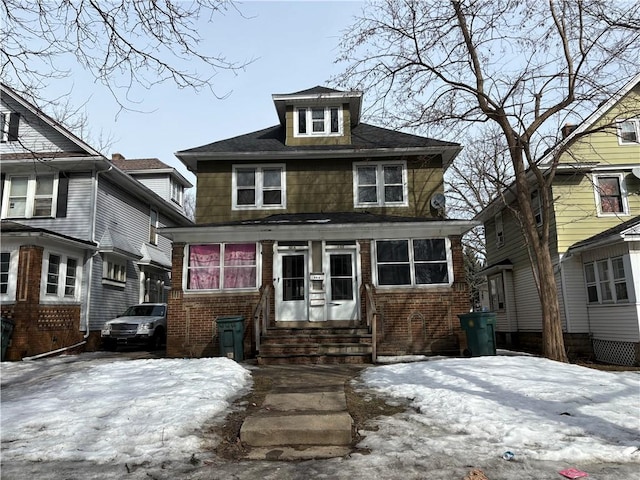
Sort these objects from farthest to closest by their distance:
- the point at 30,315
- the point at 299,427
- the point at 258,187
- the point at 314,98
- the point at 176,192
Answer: the point at 176,192, the point at 314,98, the point at 258,187, the point at 30,315, the point at 299,427

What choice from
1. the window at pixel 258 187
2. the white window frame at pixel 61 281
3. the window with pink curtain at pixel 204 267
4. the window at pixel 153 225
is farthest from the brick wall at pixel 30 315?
the window at pixel 153 225

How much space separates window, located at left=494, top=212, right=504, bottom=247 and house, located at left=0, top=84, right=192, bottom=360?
1617 centimetres

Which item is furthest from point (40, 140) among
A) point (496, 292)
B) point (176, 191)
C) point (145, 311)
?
point (496, 292)

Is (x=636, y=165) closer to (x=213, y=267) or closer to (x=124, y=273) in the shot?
(x=213, y=267)

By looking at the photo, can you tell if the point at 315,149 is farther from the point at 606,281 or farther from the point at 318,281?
the point at 606,281

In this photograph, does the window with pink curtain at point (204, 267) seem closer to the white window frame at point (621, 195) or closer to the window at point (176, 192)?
the window at point (176, 192)

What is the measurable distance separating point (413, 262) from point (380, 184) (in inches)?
137

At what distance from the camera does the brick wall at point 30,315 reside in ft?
40.1

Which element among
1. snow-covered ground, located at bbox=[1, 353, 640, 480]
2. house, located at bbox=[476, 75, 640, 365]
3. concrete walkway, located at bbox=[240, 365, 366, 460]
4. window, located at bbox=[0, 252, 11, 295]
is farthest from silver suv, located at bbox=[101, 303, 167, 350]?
house, located at bbox=[476, 75, 640, 365]

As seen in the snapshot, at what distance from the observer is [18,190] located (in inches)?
594

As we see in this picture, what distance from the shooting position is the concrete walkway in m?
4.64

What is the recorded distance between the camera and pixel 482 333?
1084cm

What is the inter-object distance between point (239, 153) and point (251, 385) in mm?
8772

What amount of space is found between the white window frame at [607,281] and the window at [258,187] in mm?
10495
